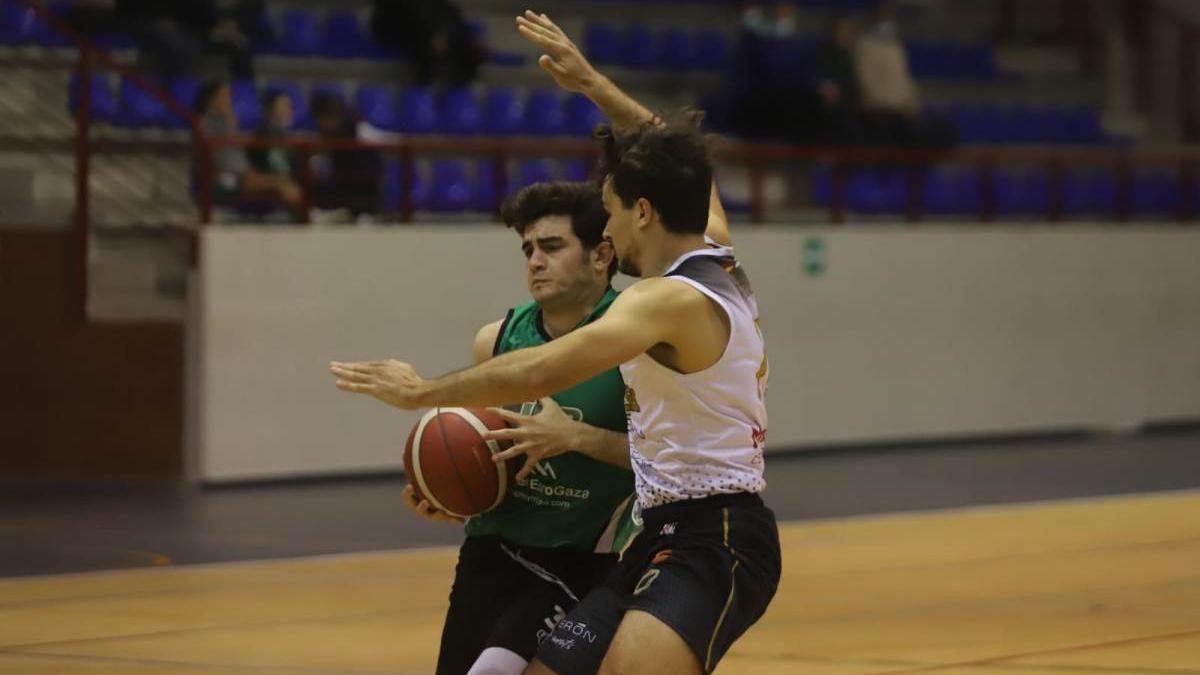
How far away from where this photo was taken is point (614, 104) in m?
5.60

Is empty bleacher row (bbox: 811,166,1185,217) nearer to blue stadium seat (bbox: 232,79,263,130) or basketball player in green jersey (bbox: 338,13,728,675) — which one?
blue stadium seat (bbox: 232,79,263,130)

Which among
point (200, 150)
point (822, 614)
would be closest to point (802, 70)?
point (200, 150)

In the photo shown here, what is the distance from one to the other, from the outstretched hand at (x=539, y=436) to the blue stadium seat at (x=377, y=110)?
11.5 m

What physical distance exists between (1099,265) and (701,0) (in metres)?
4.96

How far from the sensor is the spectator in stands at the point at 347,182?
14609 mm

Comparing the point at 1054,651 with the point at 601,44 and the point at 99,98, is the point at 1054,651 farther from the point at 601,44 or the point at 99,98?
the point at 601,44

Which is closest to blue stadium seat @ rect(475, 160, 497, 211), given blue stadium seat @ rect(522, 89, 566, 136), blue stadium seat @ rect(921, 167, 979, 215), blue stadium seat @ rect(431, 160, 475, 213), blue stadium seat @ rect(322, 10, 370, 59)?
blue stadium seat @ rect(431, 160, 475, 213)

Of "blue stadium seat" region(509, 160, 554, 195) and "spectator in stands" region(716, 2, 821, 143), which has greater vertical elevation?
"spectator in stands" region(716, 2, 821, 143)

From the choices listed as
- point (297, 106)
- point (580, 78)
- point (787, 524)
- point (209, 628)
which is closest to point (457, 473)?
point (580, 78)

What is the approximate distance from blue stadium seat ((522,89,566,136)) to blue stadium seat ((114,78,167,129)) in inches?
153

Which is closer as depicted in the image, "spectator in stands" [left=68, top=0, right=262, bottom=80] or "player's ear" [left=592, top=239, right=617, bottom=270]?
"player's ear" [left=592, top=239, right=617, bottom=270]

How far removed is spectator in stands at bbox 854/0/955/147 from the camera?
60.6 ft

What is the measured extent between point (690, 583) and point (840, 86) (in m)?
14.2

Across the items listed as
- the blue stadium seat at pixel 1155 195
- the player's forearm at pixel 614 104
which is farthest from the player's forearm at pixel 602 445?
the blue stadium seat at pixel 1155 195
